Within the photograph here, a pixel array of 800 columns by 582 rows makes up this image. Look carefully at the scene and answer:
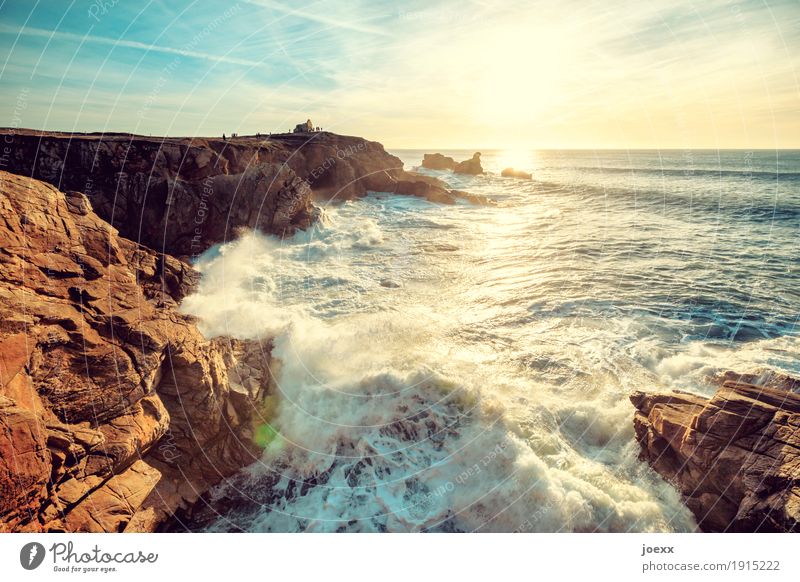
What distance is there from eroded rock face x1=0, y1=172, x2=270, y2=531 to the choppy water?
5.39ft

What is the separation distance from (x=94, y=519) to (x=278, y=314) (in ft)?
35.0

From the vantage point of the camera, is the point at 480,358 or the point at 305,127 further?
the point at 305,127

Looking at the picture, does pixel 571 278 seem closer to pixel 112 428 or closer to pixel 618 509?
pixel 618 509

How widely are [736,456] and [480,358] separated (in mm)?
7971

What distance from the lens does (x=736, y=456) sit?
9.06m

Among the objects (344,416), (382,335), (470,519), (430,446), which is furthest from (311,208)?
(470,519)

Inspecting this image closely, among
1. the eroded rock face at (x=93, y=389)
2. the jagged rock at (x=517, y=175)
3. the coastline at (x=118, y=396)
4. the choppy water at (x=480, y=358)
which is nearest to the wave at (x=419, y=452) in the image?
the choppy water at (x=480, y=358)

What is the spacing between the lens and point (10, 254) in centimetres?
941

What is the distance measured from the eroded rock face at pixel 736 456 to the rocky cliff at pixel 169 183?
2616cm

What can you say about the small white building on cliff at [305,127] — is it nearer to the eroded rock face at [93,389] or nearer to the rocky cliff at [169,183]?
the rocky cliff at [169,183]

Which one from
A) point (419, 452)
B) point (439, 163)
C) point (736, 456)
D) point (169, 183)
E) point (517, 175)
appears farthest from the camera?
point (439, 163)

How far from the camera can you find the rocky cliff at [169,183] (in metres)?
24.3

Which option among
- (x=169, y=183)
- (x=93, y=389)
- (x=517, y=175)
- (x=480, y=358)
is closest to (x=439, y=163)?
(x=517, y=175)

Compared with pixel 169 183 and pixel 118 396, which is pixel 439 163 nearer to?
pixel 169 183
